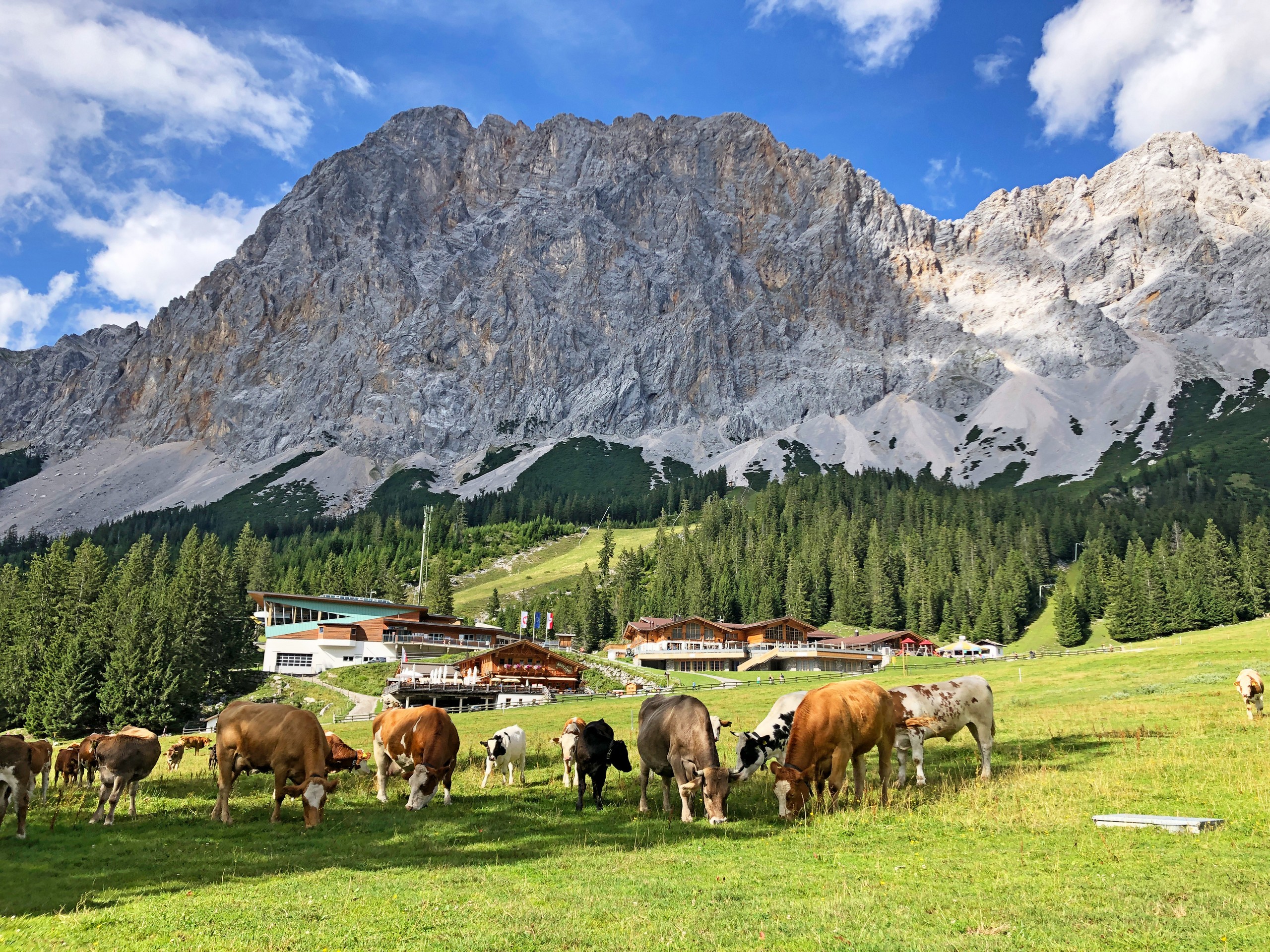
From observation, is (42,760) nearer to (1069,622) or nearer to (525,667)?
(525,667)

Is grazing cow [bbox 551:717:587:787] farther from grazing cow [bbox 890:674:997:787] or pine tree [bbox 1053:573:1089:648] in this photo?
pine tree [bbox 1053:573:1089:648]

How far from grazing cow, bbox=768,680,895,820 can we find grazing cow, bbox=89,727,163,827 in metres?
16.6

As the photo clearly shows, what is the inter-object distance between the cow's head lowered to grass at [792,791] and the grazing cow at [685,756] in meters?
1.22

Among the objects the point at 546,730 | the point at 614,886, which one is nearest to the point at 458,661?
the point at 546,730

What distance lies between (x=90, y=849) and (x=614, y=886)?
12.5 m

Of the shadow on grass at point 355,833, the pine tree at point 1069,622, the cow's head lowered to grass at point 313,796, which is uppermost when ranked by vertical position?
the pine tree at point 1069,622

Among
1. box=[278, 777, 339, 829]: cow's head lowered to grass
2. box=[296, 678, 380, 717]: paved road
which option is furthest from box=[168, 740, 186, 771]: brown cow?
box=[296, 678, 380, 717]: paved road

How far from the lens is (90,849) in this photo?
17.8 m

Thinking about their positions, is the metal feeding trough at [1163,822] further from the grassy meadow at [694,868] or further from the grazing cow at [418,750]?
the grazing cow at [418,750]

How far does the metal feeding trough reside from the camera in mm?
14930

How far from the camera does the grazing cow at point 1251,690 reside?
29078mm

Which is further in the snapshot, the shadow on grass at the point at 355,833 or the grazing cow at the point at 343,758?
the grazing cow at the point at 343,758

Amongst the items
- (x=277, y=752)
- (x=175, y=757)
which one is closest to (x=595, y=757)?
(x=277, y=752)

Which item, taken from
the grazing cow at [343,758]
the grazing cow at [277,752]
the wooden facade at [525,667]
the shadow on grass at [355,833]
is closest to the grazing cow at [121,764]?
the shadow on grass at [355,833]
